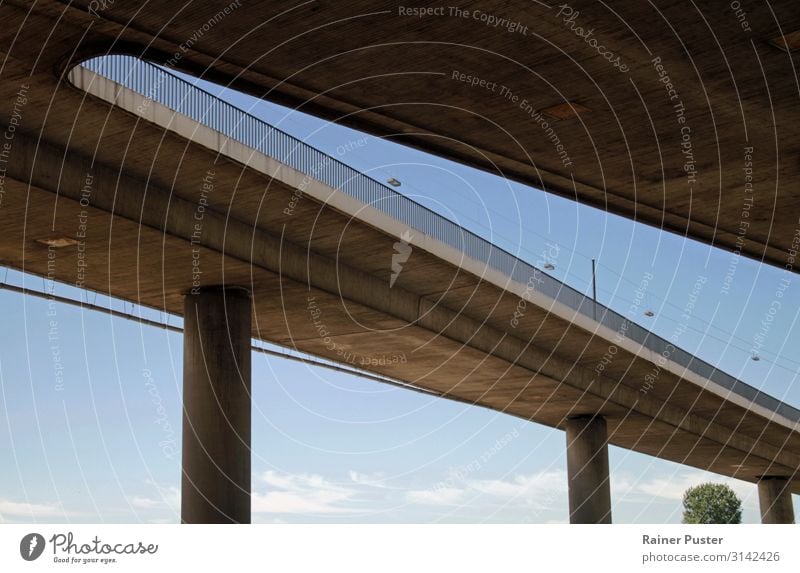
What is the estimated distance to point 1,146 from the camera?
→ 27.2 meters

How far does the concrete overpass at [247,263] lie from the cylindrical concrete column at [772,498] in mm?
41519

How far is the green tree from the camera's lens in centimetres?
15125

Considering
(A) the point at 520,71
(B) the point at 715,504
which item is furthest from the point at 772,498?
(A) the point at 520,71

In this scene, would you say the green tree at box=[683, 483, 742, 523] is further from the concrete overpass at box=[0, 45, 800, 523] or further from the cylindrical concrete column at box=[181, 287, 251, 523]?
the cylindrical concrete column at box=[181, 287, 251, 523]

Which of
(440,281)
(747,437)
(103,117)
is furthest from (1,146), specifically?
(747,437)

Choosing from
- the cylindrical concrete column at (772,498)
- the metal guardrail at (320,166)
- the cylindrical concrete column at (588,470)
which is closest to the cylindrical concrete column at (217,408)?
the metal guardrail at (320,166)

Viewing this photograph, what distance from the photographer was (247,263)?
1391 inches

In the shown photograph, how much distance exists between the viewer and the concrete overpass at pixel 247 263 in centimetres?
2805

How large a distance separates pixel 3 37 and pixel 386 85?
→ 7.54 meters

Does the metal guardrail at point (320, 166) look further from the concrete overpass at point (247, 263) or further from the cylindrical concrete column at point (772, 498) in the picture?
the cylindrical concrete column at point (772, 498)

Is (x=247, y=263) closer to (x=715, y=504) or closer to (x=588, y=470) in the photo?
(x=588, y=470)

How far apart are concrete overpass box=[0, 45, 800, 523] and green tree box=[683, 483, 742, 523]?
9831 centimetres

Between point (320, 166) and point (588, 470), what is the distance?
130 ft
